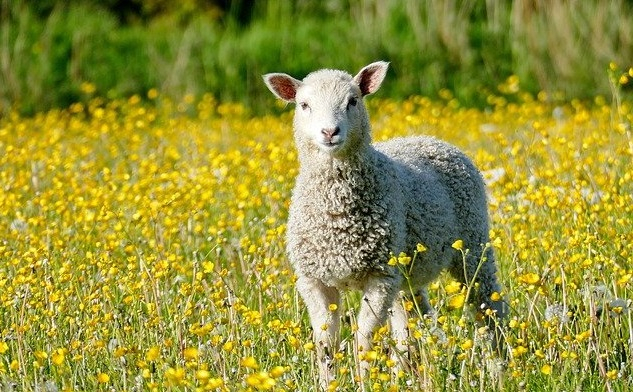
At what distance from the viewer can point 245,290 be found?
6039mm

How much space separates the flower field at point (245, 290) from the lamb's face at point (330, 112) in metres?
0.63

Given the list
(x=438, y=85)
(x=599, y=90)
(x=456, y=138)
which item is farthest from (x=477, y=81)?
(x=456, y=138)

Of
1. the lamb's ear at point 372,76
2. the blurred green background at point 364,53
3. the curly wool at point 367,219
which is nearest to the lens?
the curly wool at point 367,219

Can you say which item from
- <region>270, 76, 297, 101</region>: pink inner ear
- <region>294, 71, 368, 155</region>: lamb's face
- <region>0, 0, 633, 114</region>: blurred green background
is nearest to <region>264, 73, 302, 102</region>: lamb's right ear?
<region>270, 76, 297, 101</region>: pink inner ear

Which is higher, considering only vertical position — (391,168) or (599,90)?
(391,168)

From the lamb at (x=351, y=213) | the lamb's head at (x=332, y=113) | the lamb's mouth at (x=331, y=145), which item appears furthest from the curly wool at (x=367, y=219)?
the lamb's mouth at (x=331, y=145)

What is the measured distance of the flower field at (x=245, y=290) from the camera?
4.27 metres

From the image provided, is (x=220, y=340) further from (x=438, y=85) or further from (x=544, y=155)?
(x=438, y=85)

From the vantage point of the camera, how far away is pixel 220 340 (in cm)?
431

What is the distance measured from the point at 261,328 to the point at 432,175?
49.3 inches

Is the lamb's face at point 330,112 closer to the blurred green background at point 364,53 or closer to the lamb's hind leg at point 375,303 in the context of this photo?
the lamb's hind leg at point 375,303

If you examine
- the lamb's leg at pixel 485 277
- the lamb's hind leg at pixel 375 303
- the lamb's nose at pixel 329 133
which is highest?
the lamb's nose at pixel 329 133

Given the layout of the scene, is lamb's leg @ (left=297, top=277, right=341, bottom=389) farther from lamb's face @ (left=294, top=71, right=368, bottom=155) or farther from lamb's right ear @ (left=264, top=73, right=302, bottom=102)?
lamb's right ear @ (left=264, top=73, right=302, bottom=102)

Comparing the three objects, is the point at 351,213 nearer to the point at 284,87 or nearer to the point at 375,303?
the point at 375,303
